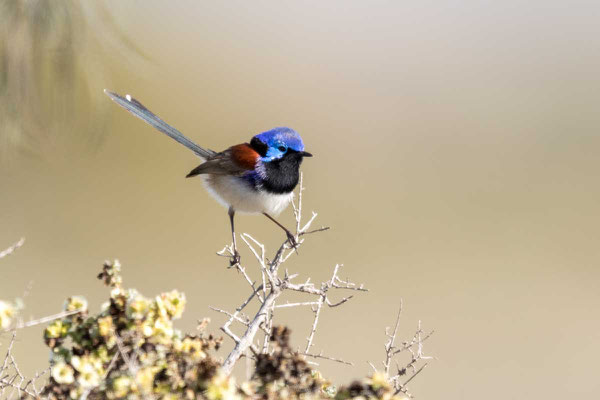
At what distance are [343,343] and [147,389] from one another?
8.32 metres

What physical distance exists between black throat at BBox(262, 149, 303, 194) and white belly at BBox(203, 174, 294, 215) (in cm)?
4

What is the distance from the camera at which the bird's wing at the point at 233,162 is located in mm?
4195

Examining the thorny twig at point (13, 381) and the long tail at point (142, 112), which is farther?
the long tail at point (142, 112)

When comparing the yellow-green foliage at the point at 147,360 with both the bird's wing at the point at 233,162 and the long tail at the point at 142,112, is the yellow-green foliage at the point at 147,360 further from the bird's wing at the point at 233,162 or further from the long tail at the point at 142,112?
the long tail at the point at 142,112

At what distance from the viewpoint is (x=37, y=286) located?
35.8 feet

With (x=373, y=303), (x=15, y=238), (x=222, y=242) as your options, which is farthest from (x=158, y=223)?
(x=373, y=303)

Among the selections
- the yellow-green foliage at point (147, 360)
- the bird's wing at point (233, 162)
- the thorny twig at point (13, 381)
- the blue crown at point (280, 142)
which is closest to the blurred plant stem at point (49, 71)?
the bird's wing at point (233, 162)

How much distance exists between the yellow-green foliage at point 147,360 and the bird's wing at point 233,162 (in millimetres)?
2333

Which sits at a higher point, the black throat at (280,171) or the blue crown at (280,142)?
the blue crown at (280,142)

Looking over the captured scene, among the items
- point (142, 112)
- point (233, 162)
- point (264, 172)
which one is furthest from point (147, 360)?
point (142, 112)

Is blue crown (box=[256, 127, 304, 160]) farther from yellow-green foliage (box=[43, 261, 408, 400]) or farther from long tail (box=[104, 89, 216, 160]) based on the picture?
yellow-green foliage (box=[43, 261, 408, 400])

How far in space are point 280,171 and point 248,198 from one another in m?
0.25

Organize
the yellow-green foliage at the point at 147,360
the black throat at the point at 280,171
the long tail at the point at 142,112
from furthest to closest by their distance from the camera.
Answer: the long tail at the point at 142,112 < the black throat at the point at 280,171 < the yellow-green foliage at the point at 147,360

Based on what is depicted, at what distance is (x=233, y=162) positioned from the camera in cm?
425
